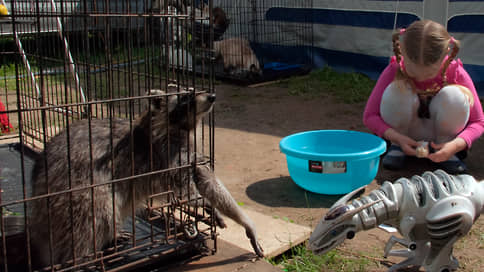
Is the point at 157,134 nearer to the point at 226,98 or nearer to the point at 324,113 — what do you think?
the point at 324,113

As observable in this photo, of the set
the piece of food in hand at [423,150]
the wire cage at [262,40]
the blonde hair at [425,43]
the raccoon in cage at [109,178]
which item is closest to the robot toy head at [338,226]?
the raccoon in cage at [109,178]

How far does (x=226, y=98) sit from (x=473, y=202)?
200 inches

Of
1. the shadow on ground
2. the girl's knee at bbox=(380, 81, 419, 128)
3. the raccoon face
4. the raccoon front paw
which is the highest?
the raccoon face

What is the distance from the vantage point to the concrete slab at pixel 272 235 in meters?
2.83

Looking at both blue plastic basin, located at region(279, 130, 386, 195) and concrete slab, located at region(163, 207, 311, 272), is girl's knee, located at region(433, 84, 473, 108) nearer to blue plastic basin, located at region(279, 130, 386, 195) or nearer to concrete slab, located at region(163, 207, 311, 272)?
blue plastic basin, located at region(279, 130, 386, 195)

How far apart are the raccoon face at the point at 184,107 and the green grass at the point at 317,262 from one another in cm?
89

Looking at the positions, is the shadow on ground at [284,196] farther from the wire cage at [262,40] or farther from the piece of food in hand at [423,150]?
the wire cage at [262,40]

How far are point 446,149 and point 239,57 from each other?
4.91 meters

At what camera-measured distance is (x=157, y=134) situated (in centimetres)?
275

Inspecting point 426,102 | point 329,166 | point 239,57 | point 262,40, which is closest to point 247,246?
point 329,166

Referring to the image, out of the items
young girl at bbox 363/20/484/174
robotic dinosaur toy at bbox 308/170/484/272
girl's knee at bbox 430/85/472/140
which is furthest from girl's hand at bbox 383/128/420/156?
robotic dinosaur toy at bbox 308/170/484/272

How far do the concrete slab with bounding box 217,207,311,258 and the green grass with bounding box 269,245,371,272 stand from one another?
0.05m

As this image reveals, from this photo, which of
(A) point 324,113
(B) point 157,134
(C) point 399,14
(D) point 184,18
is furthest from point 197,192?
(C) point 399,14

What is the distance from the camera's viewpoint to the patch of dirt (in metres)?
3.05
